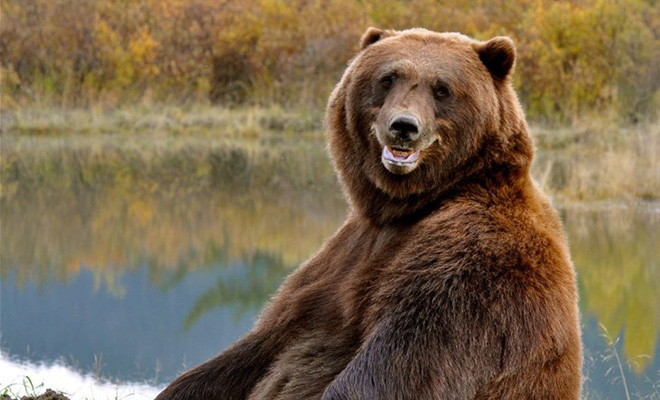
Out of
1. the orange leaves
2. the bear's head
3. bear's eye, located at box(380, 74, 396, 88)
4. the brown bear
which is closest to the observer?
the brown bear

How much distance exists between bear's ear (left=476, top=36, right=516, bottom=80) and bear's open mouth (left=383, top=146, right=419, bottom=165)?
19.0 inches

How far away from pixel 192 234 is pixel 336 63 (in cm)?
1558

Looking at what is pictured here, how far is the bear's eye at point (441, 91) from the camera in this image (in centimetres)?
322

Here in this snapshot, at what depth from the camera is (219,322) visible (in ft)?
29.1

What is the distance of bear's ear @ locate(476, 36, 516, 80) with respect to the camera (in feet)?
10.9

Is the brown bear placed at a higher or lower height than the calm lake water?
higher

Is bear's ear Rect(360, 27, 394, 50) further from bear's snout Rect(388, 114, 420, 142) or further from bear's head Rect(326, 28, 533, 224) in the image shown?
bear's snout Rect(388, 114, 420, 142)

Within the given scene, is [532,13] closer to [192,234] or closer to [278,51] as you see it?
[278,51]

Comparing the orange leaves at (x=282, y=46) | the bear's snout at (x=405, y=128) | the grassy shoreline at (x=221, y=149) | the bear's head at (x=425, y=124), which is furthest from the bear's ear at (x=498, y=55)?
the orange leaves at (x=282, y=46)

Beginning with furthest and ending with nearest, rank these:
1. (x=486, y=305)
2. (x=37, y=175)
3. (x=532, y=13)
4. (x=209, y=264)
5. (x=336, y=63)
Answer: (x=336, y=63) < (x=532, y=13) < (x=37, y=175) < (x=209, y=264) < (x=486, y=305)

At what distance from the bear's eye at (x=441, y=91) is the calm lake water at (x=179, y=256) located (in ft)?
10.1

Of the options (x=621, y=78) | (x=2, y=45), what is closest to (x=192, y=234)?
(x=621, y=78)

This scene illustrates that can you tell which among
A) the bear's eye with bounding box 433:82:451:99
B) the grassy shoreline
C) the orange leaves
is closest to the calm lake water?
the grassy shoreline

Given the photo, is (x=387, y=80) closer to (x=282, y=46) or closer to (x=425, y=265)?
(x=425, y=265)
